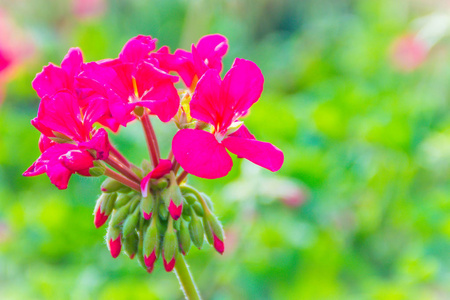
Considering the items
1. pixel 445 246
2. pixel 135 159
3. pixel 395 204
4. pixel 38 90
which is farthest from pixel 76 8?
pixel 38 90

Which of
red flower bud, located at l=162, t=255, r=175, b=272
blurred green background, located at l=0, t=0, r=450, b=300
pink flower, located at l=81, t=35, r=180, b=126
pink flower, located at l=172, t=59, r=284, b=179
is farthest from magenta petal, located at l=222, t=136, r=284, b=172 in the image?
blurred green background, located at l=0, t=0, r=450, b=300

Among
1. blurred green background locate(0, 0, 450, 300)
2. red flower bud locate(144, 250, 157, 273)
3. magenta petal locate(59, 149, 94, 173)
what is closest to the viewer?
magenta petal locate(59, 149, 94, 173)

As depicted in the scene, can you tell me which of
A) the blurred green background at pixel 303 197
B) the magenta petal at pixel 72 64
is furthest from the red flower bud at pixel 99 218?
the blurred green background at pixel 303 197

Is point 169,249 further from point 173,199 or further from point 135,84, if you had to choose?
point 135,84

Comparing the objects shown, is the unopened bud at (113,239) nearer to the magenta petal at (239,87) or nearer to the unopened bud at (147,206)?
the unopened bud at (147,206)

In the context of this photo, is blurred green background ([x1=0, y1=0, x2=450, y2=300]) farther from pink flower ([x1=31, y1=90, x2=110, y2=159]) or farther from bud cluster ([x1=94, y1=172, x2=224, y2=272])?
pink flower ([x1=31, y1=90, x2=110, y2=159])

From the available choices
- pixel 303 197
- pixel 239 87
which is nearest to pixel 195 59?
pixel 239 87

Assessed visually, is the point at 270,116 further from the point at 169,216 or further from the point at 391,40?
the point at 169,216
